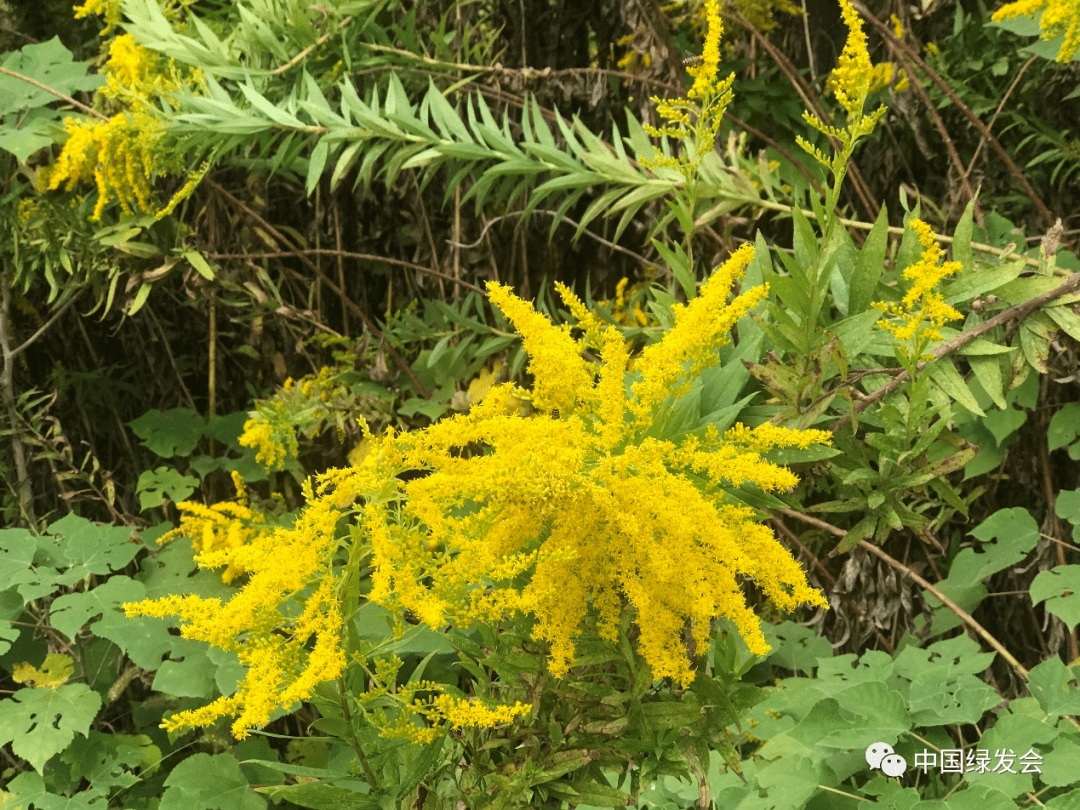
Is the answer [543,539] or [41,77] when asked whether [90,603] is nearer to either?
[41,77]

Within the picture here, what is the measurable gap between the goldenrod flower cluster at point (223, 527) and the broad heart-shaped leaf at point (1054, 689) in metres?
1.20

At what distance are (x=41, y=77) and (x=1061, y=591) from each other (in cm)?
199

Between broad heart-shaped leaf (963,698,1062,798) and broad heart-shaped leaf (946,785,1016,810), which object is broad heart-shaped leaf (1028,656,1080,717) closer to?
broad heart-shaped leaf (963,698,1062,798)

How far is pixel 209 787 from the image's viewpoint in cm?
150

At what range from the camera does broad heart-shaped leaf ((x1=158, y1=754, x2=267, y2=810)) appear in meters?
1.48

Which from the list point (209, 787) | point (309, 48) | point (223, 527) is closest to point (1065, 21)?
point (309, 48)

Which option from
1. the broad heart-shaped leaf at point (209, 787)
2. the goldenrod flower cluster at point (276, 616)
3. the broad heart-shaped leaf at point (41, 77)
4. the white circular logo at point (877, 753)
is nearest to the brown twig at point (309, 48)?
the broad heart-shaped leaf at point (41, 77)

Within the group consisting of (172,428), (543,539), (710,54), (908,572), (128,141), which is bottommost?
(172,428)

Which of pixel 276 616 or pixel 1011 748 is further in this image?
pixel 1011 748

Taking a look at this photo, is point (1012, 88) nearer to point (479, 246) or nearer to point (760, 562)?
point (479, 246)

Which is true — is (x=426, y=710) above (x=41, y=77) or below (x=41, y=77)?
below

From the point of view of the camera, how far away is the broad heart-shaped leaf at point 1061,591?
54.2 inches

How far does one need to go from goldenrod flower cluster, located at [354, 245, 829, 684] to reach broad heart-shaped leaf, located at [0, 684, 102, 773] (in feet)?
3.76

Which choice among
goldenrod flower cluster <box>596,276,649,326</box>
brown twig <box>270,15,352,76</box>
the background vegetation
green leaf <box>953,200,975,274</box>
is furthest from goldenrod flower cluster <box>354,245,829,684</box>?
brown twig <box>270,15,352,76</box>
